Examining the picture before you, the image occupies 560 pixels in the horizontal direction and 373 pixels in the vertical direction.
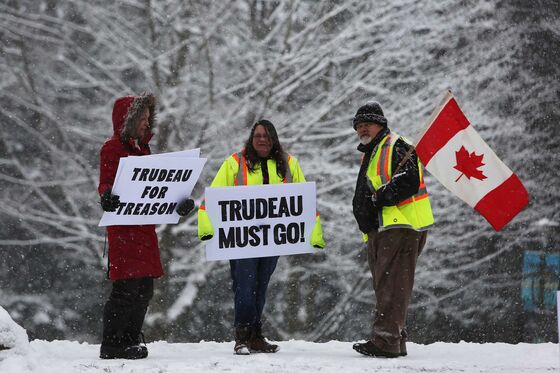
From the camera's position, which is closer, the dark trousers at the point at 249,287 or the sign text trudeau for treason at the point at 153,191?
the sign text trudeau for treason at the point at 153,191

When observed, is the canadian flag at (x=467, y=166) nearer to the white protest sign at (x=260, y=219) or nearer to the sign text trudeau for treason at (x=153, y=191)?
the white protest sign at (x=260, y=219)

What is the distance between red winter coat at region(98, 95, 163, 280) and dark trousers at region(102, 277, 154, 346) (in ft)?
0.36

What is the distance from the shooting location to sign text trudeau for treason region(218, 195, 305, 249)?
7.13 metres

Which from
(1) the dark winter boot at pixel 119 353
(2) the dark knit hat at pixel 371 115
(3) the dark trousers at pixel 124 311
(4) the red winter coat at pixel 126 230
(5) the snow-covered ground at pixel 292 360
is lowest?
(5) the snow-covered ground at pixel 292 360

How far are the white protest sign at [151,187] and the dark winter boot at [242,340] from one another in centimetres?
96

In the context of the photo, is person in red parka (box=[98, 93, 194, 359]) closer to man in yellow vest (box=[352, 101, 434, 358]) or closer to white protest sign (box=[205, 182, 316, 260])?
white protest sign (box=[205, 182, 316, 260])

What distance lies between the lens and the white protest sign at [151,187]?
6.50m

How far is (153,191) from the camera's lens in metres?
6.71

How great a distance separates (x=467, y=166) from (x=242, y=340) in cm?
208

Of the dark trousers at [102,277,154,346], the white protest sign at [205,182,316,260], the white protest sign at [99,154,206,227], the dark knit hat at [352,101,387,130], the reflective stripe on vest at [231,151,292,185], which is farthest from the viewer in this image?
the reflective stripe on vest at [231,151,292,185]

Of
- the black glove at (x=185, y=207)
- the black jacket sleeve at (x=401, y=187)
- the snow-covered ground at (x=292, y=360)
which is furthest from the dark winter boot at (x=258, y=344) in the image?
the black jacket sleeve at (x=401, y=187)

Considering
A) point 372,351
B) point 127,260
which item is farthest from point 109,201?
point 372,351

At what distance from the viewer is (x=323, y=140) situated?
13.4 m

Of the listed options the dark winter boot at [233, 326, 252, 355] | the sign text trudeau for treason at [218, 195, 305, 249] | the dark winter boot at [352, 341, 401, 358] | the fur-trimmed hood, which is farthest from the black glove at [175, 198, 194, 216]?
the dark winter boot at [352, 341, 401, 358]
